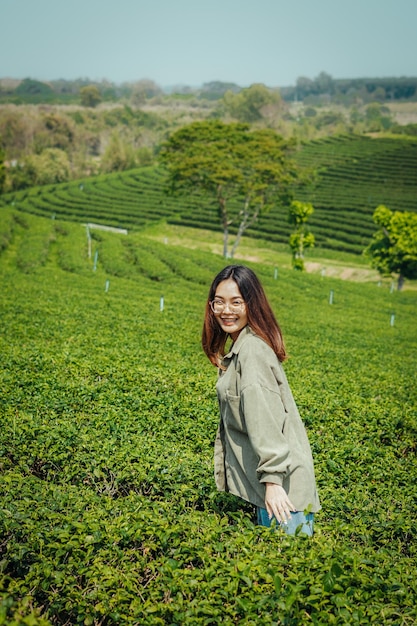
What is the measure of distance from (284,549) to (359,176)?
255ft

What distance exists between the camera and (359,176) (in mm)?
76062

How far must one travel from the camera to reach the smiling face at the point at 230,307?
352 cm

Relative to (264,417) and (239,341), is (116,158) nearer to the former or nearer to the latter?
(239,341)

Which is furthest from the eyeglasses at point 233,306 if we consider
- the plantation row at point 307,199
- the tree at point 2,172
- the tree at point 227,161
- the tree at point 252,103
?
the tree at point 252,103

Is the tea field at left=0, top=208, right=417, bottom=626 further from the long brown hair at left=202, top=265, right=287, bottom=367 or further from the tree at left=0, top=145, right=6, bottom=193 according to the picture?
the tree at left=0, top=145, right=6, bottom=193

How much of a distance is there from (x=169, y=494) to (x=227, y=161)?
35711mm

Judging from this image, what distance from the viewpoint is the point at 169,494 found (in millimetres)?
4445

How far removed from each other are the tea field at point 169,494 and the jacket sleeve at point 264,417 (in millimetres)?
473

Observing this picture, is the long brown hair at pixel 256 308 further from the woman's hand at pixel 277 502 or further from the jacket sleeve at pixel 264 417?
the woman's hand at pixel 277 502

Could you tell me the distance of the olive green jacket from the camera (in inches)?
125

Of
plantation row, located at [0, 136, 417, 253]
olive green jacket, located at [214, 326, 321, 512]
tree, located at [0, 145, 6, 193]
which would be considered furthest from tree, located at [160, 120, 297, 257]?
tree, located at [0, 145, 6, 193]

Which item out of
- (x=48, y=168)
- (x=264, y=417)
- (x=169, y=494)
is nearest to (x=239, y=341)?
(x=264, y=417)

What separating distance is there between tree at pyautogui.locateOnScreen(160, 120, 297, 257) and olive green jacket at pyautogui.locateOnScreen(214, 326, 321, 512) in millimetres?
35083

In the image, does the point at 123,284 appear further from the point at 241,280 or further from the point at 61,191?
the point at 61,191
